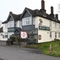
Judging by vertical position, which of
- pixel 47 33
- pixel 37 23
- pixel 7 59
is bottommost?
pixel 7 59

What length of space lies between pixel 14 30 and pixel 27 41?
35.9 feet

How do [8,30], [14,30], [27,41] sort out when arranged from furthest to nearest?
[8,30], [14,30], [27,41]

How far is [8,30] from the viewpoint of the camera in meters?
43.7

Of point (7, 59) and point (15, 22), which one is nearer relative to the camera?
point (7, 59)

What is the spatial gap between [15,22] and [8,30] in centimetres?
426

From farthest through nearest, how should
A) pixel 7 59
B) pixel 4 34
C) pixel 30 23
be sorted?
pixel 4 34, pixel 30 23, pixel 7 59

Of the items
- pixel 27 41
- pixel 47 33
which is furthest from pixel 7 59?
pixel 47 33

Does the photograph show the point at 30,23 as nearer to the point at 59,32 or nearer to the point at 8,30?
the point at 8,30

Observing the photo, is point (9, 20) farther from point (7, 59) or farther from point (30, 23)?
point (7, 59)

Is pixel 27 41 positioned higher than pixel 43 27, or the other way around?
pixel 43 27

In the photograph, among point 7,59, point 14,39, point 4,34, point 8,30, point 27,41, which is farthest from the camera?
point 4,34

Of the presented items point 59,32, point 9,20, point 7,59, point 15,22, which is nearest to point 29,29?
point 15,22

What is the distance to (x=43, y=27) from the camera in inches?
1407

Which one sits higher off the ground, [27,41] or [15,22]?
[15,22]
